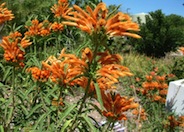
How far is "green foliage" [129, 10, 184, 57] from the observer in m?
11.9

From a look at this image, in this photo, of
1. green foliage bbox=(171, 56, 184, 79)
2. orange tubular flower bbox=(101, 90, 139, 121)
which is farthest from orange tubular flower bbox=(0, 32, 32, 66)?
green foliage bbox=(171, 56, 184, 79)

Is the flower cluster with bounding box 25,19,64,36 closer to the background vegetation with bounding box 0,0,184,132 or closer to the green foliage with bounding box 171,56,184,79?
the background vegetation with bounding box 0,0,184,132

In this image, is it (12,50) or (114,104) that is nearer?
(114,104)

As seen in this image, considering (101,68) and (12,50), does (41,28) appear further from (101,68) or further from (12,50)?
(101,68)

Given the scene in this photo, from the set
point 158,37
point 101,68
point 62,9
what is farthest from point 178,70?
point 158,37

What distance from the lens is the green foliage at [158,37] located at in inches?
470

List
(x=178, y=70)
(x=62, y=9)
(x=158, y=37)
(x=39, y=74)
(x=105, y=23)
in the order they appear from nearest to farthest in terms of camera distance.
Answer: (x=105, y=23)
(x=39, y=74)
(x=62, y=9)
(x=178, y=70)
(x=158, y=37)

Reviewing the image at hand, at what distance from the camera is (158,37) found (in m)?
12.0

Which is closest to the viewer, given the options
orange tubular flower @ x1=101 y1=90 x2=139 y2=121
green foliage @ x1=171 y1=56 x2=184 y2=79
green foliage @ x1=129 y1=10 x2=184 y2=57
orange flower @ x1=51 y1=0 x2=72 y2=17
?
orange tubular flower @ x1=101 y1=90 x2=139 y2=121

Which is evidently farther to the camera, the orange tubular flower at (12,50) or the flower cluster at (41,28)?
the flower cluster at (41,28)

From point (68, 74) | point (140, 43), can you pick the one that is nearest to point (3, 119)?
point (68, 74)

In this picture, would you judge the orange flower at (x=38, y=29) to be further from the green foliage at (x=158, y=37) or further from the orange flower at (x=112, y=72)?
the green foliage at (x=158, y=37)

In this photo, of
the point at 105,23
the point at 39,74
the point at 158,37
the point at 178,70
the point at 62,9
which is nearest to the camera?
the point at 105,23

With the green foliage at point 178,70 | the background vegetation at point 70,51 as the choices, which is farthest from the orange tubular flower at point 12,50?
the green foliage at point 178,70
